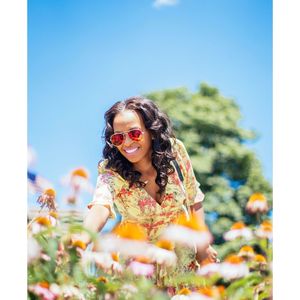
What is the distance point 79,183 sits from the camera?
7.22 feet

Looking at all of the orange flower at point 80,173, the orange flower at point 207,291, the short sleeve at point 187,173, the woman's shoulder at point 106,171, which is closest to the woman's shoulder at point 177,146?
the short sleeve at point 187,173

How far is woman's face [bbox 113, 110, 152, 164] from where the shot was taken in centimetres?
218

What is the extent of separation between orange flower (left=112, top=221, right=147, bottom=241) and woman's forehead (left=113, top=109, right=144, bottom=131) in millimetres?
340

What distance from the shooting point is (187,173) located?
2.27m

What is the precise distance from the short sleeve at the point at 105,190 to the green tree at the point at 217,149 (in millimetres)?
313

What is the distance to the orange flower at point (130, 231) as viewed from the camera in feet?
6.61

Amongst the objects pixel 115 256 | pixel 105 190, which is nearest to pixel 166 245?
pixel 115 256

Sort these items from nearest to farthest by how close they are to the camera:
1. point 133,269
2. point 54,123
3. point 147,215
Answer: point 133,269 → point 147,215 → point 54,123

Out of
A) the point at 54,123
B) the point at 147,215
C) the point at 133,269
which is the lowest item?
the point at 133,269

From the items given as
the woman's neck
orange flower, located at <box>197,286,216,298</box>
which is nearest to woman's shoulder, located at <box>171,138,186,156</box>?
the woman's neck

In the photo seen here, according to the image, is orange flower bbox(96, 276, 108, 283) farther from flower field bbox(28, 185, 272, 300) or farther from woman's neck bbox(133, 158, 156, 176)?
woman's neck bbox(133, 158, 156, 176)
